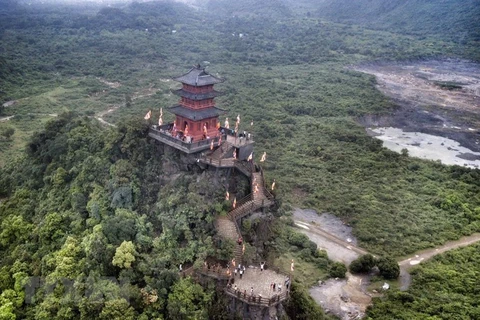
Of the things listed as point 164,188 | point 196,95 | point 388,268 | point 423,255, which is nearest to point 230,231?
point 164,188

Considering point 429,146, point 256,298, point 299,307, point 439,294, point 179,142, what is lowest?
point 429,146

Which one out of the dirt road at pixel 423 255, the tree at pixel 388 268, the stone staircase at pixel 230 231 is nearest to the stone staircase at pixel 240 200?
the stone staircase at pixel 230 231

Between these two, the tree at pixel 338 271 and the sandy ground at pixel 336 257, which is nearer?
the sandy ground at pixel 336 257

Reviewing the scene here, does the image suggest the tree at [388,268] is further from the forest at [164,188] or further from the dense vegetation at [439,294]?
the forest at [164,188]

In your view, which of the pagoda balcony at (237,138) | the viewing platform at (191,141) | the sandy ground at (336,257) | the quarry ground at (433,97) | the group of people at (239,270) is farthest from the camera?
the quarry ground at (433,97)

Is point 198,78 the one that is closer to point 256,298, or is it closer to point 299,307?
point 256,298

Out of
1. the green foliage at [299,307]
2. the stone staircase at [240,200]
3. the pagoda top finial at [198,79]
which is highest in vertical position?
the pagoda top finial at [198,79]
